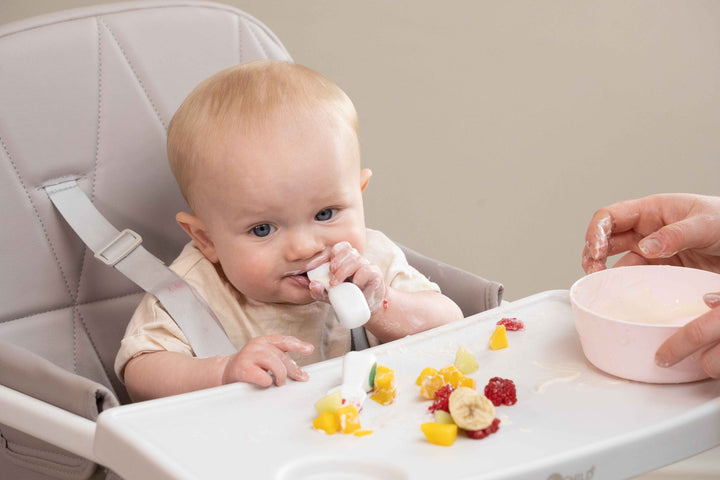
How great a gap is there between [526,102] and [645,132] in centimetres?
33

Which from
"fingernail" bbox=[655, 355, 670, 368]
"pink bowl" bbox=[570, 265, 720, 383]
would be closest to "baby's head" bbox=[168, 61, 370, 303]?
"pink bowl" bbox=[570, 265, 720, 383]

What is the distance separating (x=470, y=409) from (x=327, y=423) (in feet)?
0.40

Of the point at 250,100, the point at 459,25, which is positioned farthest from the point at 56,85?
the point at 459,25

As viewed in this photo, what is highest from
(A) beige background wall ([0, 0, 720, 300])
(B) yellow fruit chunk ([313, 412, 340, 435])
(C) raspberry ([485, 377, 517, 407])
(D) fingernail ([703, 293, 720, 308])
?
(D) fingernail ([703, 293, 720, 308])

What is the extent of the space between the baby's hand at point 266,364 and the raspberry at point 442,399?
14 cm

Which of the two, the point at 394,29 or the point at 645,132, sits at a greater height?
the point at 394,29

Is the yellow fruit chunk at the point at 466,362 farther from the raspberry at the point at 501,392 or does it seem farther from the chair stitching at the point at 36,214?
the chair stitching at the point at 36,214

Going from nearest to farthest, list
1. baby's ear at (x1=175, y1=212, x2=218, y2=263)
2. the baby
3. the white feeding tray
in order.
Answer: the white feeding tray < the baby < baby's ear at (x1=175, y1=212, x2=218, y2=263)

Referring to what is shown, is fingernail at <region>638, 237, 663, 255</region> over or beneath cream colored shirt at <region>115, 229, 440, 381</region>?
over

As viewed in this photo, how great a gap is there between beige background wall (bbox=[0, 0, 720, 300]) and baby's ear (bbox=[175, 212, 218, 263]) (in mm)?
966

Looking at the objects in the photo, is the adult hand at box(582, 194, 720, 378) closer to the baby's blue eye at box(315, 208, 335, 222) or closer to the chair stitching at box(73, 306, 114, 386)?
the baby's blue eye at box(315, 208, 335, 222)

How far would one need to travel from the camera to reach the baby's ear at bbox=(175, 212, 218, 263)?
112 centimetres

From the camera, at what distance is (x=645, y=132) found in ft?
7.36

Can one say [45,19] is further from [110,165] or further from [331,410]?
[331,410]
